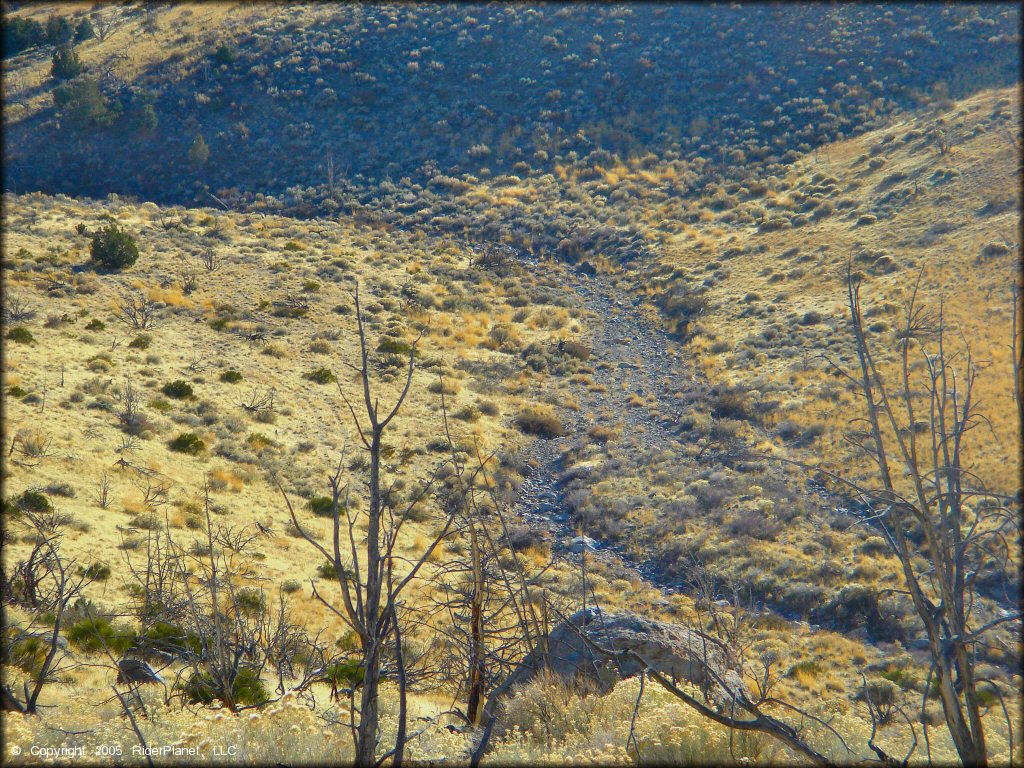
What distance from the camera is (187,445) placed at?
1897cm

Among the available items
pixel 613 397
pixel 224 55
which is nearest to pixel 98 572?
pixel 613 397

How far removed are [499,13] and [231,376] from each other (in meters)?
54.7

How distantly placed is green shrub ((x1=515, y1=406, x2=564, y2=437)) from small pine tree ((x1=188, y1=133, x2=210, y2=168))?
3839 cm

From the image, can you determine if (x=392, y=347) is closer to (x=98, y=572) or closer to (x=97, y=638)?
(x=98, y=572)

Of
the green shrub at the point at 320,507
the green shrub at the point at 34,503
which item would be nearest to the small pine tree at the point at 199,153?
the green shrub at the point at 320,507

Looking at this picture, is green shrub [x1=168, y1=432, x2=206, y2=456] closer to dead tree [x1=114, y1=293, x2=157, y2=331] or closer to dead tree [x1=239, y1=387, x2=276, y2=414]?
dead tree [x1=239, y1=387, x2=276, y2=414]

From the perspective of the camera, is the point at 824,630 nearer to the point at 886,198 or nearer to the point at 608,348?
the point at 608,348

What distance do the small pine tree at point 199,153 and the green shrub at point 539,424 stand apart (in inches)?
1512

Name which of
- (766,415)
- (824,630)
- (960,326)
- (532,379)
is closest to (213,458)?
(532,379)

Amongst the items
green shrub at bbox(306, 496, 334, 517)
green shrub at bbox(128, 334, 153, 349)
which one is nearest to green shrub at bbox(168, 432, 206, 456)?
green shrub at bbox(306, 496, 334, 517)

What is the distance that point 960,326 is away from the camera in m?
24.5

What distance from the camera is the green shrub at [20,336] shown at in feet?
71.4

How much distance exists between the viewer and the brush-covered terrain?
7.15 m

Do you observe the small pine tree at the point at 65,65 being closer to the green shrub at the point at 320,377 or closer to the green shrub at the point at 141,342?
the green shrub at the point at 141,342
